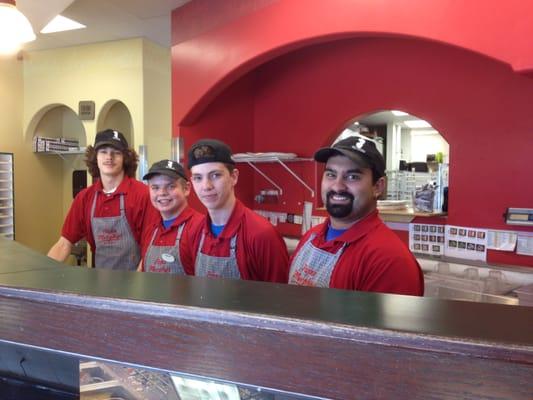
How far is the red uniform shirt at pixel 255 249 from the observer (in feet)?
6.11

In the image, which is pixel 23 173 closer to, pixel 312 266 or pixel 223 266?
pixel 223 266

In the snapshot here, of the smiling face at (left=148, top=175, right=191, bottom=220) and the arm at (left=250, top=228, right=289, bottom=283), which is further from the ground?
the smiling face at (left=148, top=175, right=191, bottom=220)

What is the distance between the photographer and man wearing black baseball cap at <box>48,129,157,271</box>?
267cm

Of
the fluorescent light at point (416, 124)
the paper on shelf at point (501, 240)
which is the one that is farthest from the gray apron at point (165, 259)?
the fluorescent light at point (416, 124)

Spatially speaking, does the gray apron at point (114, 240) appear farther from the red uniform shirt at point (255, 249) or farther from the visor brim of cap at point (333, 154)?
the visor brim of cap at point (333, 154)

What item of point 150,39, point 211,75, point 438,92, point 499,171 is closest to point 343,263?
point 499,171

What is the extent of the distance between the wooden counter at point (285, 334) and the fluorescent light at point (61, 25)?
438 cm

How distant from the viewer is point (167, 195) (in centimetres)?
237

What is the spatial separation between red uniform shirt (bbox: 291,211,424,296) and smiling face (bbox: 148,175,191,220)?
984 millimetres

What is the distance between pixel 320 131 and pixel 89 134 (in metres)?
2.88

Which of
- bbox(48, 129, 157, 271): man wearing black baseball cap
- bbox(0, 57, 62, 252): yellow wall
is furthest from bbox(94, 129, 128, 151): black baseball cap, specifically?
bbox(0, 57, 62, 252): yellow wall

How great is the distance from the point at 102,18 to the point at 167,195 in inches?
114

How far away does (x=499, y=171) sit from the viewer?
3119mm

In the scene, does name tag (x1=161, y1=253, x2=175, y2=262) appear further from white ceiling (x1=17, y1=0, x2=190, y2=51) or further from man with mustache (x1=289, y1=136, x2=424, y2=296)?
white ceiling (x1=17, y1=0, x2=190, y2=51)
